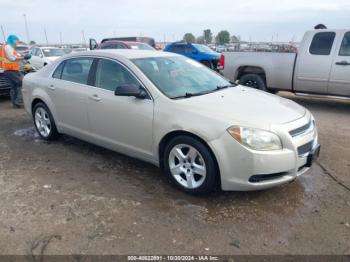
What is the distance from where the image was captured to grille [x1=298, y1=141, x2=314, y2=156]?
10.8 feet

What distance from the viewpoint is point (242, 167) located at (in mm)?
3146

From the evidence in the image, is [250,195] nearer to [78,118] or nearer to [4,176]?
[78,118]

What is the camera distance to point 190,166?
352cm

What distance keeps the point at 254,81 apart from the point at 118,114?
535 cm

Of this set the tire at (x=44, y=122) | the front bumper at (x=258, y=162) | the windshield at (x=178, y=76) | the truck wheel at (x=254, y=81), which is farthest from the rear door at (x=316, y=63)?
the tire at (x=44, y=122)

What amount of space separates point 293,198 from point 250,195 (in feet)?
1.53

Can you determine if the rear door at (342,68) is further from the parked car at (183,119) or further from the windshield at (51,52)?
the windshield at (51,52)

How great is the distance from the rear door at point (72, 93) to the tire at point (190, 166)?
1.56 metres

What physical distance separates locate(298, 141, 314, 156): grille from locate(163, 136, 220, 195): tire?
882 mm

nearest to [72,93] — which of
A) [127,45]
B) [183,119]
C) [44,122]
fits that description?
[44,122]

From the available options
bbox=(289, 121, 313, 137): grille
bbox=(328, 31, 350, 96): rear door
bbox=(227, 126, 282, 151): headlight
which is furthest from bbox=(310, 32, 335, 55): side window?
bbox=(227, 126, 282, 151): headlight

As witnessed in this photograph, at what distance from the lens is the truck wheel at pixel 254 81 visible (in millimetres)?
8305

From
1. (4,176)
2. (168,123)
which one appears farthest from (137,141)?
(4,176)

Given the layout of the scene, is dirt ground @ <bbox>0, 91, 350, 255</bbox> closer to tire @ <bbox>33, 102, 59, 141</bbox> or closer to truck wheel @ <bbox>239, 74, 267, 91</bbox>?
tire @ <bbox>33, 102, 59, 141</bbox>
